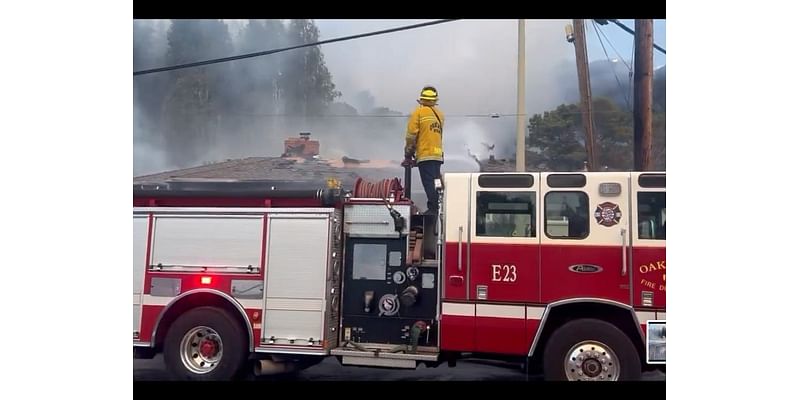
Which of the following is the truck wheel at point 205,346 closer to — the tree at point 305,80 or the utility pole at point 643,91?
the tree at point 305,80

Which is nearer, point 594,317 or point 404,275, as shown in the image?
point 594,317

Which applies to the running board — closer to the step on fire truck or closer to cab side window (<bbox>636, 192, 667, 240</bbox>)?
the step on fire truck

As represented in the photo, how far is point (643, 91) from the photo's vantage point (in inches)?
315

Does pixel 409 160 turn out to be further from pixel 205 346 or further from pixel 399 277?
pixel 205 346

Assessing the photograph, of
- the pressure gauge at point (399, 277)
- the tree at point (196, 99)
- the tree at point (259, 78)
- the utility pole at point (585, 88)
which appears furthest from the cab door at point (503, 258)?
the tree at point (196, 99)

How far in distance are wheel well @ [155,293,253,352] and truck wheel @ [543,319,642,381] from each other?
10.5ft

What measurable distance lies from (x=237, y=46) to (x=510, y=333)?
6.81 metres

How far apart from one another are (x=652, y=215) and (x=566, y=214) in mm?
801

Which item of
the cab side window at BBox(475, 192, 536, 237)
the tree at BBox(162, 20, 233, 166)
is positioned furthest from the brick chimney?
the cab side window at BBox(475, 192, 536, 237)

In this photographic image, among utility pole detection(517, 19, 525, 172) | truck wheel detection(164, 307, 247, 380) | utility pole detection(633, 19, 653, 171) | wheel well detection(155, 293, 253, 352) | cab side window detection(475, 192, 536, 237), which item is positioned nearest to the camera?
cab side window detection(475, 192, 536, 237)

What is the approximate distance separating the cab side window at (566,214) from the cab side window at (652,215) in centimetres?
50

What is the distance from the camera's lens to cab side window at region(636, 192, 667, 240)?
18.9ft

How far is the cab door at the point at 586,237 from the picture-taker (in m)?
5.79

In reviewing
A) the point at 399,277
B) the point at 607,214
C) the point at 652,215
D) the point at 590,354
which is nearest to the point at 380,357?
the point at 399,277
